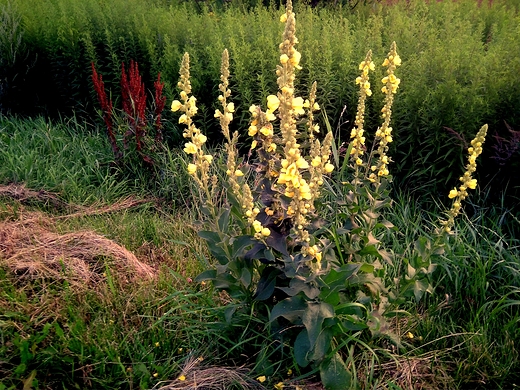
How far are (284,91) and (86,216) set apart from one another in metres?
2.35

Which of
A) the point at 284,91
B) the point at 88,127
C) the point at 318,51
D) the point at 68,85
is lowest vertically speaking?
the point at 88,127

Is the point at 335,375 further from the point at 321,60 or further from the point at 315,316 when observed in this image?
the point at 321,60

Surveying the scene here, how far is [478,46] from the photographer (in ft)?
12.1

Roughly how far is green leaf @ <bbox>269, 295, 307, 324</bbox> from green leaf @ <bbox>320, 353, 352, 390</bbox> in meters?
0.29

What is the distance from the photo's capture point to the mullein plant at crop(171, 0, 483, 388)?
6.29 ft

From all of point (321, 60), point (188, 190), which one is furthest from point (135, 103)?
point (321, 60)

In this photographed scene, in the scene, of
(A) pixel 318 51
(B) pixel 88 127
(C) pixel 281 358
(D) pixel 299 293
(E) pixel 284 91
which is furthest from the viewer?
(B) pixel 88 127

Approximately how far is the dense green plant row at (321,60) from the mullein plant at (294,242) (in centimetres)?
115

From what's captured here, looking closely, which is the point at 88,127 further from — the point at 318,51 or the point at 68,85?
the point at 318,51

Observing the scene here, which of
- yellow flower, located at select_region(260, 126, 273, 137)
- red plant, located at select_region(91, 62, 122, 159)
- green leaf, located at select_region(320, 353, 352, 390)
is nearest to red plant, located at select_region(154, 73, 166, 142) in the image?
red plant, located at select_region(91, 62, 122, 159)

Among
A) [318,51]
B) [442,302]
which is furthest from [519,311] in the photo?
[318,51]

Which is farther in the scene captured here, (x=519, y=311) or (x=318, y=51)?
(x=318, y=51)

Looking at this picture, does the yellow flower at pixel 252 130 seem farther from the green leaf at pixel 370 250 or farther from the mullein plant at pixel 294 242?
the green leaf at pixel 370 250

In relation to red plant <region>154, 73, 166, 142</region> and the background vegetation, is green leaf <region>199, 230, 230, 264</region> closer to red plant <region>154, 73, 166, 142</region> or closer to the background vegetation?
the background vegetation
